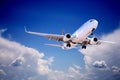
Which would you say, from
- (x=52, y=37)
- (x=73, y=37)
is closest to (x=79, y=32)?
(x=73, y=37)

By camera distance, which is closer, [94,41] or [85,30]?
[85,30]

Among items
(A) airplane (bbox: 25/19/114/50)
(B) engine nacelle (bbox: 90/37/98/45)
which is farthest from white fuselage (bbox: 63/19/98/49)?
(B) engine nacelle (bbox: 90/37/98/45)

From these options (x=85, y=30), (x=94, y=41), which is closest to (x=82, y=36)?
(x=85, y=30)

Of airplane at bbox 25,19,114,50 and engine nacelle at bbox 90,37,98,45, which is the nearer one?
airplane at bbox 25,19,114,50

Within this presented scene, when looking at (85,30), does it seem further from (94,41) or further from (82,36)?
(94,41)

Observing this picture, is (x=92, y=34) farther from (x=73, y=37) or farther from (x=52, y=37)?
(x=52, y=37)

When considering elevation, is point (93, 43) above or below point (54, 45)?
below

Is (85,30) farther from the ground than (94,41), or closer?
closer

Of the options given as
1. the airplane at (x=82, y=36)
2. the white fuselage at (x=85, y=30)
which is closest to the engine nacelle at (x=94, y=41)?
the airplane at (x=82, y=36)

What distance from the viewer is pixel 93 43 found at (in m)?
37.2

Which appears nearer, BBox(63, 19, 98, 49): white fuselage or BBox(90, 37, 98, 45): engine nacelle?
BBox(63, 19, 98, 49): white fuselage

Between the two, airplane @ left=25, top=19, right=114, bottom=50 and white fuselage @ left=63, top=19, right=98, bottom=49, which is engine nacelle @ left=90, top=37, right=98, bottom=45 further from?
white fuselage @ left=63, top=19, right=98, bottom=49

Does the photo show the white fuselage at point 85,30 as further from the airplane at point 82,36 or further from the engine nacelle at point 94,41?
the engine nacelle at point 94,41

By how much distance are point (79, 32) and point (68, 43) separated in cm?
228
